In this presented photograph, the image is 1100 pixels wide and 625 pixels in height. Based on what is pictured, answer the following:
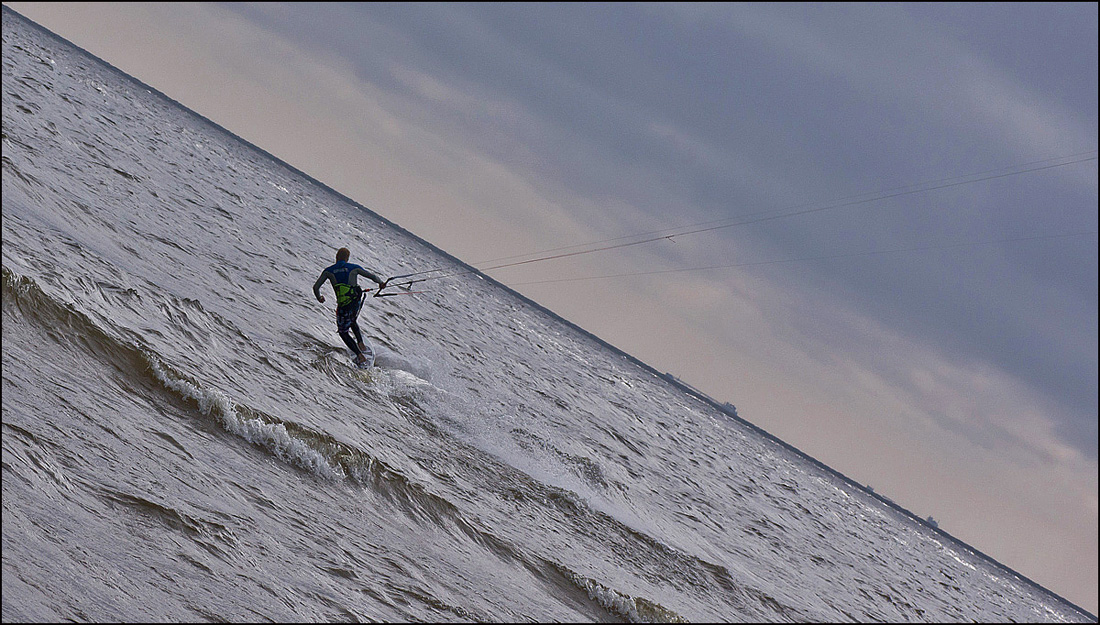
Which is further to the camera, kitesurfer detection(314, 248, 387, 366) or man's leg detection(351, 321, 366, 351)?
man's leg detection(351, 321, 366, 351)

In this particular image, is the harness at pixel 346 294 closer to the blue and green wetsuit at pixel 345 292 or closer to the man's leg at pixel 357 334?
the blue and green wetsuit at pixel 345 292

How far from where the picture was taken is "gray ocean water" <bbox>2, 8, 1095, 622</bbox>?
20.3 ft

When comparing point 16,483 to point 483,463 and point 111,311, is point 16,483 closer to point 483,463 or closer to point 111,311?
point 111,311

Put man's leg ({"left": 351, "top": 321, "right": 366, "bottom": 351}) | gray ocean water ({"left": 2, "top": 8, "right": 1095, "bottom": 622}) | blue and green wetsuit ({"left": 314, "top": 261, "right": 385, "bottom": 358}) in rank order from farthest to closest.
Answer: man's leg ({"left": 351, "top": 321, "right": 366, "bottom": 351}) < blue and green wetsuit ({"left": 314, "top": 261, "right": 385, "bottom": 358}) < gray ocean water ({"left": 2, "top": 8, "right": 1095, "bottom": 622})

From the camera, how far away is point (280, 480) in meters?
8.38

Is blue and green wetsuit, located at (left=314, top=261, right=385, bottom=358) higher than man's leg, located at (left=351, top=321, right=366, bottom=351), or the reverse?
blue and green wetsuit, located at (left=314, top=261, right=385, bottom=358)

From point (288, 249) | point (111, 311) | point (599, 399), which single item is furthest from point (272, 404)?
point (599, 399)

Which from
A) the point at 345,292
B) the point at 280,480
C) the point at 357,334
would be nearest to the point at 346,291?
the point at 345,292

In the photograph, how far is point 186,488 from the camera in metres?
7.22

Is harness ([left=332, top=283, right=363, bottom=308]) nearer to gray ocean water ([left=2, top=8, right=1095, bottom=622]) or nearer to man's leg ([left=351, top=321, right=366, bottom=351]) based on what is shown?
man's leg ([left=351, top=321, right=366, bottom=351])

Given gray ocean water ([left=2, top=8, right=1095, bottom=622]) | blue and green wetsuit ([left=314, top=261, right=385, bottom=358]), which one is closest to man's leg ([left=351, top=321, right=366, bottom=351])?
blue and green wetsuit ([left=314, top=261, right=385, bottom=358])

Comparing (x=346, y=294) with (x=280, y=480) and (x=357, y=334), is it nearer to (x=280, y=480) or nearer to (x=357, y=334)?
(x=357, y=334)

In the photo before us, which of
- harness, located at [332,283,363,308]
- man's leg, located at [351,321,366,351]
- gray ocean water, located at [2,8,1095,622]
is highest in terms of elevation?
harness, located at [332,283,363,308]

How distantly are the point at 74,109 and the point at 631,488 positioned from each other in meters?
44.3
